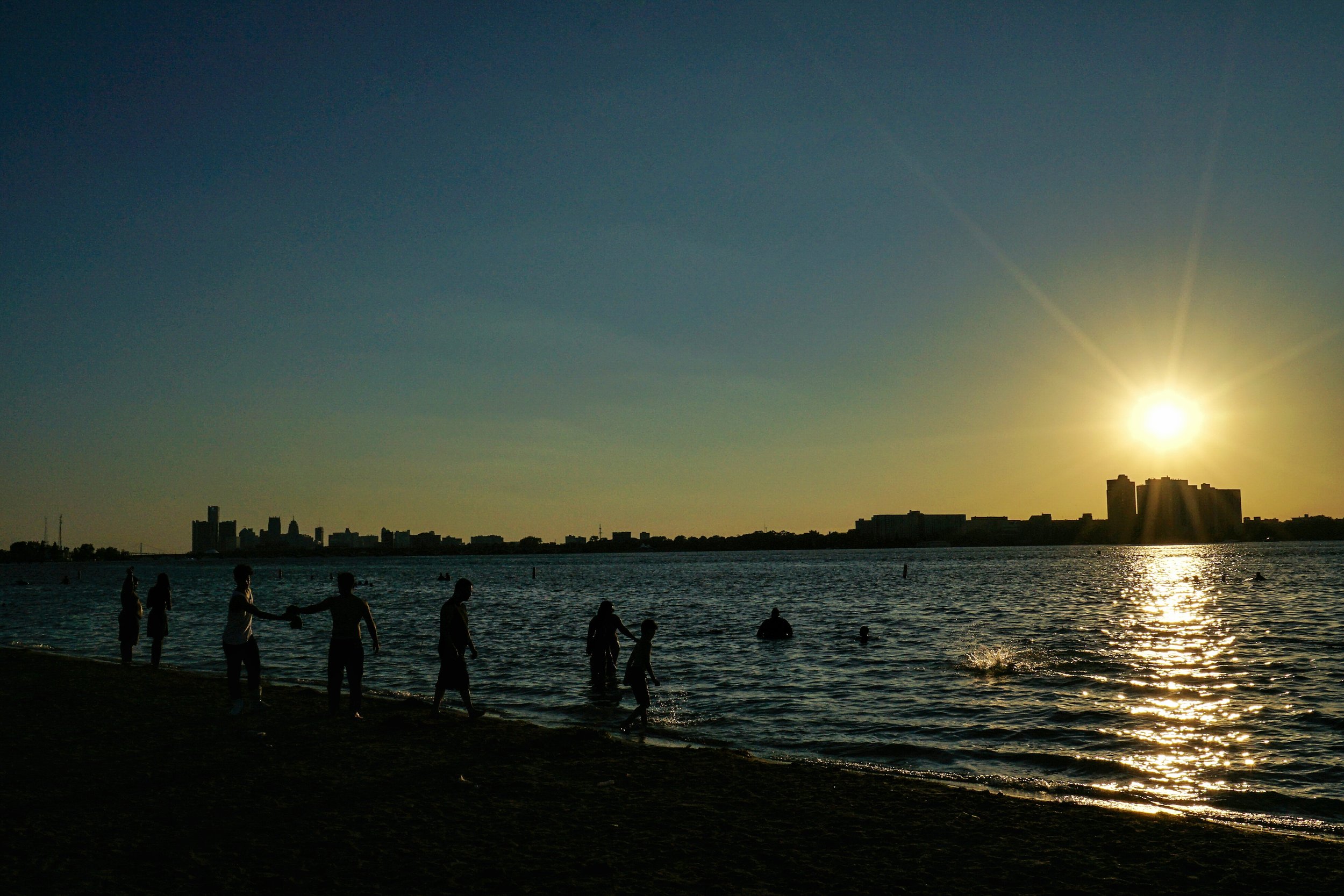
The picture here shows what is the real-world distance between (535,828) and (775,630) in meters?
24.8

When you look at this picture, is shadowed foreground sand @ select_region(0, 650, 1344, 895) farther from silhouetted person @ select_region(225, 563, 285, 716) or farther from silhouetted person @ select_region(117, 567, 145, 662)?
silhouetted person @ select_region(117, 567, 145, 662)

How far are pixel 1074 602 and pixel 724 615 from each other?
22.2 meters

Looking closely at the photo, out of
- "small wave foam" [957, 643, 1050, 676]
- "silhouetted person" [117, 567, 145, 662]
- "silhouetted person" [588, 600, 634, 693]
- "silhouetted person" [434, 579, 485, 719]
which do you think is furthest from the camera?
"small wave foam" [957, 643, 1050, 676]

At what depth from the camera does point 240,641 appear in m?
14.7

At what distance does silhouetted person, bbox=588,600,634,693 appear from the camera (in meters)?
19.0

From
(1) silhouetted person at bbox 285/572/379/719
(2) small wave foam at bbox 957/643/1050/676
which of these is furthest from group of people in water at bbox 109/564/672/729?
(2) small wave foam at bbox 957/643/1050/676

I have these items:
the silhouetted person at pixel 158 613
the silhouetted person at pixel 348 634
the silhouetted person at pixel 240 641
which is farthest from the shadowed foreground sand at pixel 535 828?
the silhouetted person at pixel 158 613

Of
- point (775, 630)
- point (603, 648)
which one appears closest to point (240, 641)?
point (603, 648)

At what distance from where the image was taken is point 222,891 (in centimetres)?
719

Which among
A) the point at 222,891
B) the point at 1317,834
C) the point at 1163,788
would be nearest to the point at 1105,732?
the point at 1163,788

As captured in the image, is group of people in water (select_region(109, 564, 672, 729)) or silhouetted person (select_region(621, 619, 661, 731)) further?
silhouetted person (select_region(621, 619, 661, 731))

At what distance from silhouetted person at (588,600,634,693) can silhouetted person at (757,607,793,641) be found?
13.5 m

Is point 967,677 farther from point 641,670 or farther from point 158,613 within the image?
point 158,613

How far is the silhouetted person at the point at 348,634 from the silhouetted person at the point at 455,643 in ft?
3.45
